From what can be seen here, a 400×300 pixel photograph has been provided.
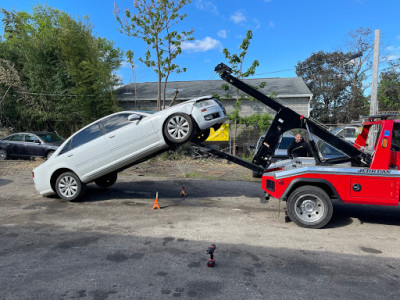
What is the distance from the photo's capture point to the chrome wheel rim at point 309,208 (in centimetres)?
518

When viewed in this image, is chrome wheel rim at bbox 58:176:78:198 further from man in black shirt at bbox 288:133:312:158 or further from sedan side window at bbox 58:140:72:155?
man in black shirt at bbox 288:133:312:158

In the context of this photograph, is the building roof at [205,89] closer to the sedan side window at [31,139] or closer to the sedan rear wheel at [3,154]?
the sedan side window at [31,139]

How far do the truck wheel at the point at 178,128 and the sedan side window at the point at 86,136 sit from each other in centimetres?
178

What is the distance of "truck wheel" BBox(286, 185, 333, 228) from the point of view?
5.09 metres

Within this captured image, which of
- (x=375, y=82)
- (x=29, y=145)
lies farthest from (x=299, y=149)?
(x=29, y=145)

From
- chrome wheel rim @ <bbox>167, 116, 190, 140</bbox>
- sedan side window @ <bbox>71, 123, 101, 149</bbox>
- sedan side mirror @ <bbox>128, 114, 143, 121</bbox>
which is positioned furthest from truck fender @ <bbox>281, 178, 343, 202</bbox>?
sedan side window @ <bbox>71, 123, 101, 149</bbox>

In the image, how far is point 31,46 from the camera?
17500 millimetres

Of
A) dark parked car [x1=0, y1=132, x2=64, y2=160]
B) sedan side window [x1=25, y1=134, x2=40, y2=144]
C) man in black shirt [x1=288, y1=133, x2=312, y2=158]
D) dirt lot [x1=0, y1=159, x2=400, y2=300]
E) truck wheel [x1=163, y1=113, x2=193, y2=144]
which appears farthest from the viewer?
sedan side window [x1=25, y1=134, x2=40, y2=144]

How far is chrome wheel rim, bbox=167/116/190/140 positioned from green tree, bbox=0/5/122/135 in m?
11.0

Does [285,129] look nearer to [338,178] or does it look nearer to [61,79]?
[338,178]

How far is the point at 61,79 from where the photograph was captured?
17.4m

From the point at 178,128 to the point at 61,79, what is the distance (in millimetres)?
14013

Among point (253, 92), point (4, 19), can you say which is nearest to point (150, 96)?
point (253, 92)

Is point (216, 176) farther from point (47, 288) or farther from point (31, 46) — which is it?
point (31, 46)
